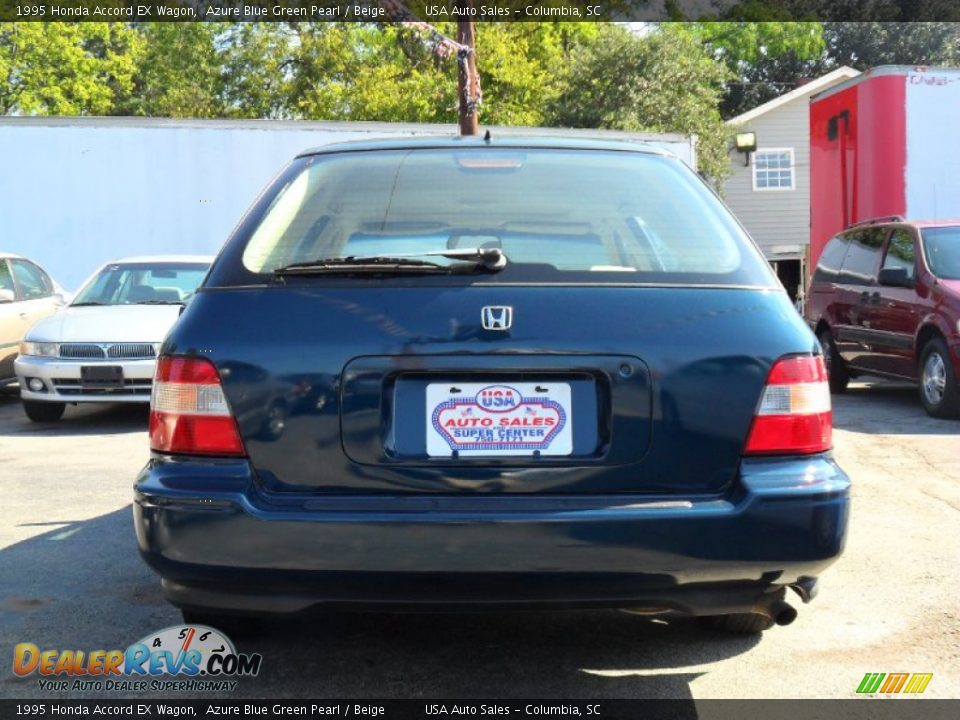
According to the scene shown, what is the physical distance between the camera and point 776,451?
300 cm

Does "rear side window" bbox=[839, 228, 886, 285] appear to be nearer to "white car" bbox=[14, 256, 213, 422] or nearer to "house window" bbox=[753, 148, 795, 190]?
"white car" bbox=[14, 256, 213, 422]

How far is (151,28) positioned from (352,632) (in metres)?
48.3

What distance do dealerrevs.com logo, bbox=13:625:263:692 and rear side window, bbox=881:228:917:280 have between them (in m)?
8.02

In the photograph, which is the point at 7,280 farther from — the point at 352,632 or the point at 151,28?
the point at 151,28

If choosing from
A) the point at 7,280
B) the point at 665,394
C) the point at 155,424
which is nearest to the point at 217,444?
the point at 155,424

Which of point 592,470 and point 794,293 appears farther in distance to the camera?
point 794,293

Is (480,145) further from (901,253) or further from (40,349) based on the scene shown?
(901,253)

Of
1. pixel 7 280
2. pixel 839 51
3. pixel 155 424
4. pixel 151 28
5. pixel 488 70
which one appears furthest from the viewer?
pixel 839 51

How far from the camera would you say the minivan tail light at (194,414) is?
2.99 meters

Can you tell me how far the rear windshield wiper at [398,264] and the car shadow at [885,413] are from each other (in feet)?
21.2

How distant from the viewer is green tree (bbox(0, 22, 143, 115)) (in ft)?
138

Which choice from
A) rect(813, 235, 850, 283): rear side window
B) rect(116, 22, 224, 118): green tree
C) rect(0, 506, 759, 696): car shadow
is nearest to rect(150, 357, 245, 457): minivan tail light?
rect(0, 506, 759, 696): car shadow

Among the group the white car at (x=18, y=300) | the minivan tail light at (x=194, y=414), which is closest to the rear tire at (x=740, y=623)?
the minivan tail light at (x=194, y=414)

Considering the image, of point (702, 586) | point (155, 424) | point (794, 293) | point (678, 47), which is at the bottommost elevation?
point (794, 293)
